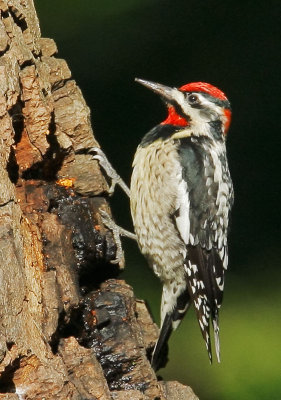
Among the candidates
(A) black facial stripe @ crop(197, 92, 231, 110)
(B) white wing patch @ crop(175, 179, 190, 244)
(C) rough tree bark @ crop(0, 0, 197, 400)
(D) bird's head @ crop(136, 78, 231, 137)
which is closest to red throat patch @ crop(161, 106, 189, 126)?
(D) bird's head @ crop(136, 78, 231, 137)

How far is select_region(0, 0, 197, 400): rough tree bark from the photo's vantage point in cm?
285

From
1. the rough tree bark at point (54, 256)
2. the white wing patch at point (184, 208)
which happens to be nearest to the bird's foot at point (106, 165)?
the rough tree bark at point (54, 256)

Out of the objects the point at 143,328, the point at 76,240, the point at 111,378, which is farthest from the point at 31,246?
the point at 143,328

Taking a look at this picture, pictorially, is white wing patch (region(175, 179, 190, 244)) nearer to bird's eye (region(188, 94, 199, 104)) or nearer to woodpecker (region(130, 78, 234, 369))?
woodpecker (region(130, 78, 234, 369))

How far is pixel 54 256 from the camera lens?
3316mm

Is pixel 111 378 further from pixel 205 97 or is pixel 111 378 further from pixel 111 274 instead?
pixel 205 97

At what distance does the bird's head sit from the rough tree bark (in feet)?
3.09

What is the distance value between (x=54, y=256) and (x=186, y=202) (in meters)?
1.31

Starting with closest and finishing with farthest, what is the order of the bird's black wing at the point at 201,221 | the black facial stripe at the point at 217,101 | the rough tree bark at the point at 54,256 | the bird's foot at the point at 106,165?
the rough tree bark at the point at 54,256, the bird's foot at the point at 106,165, the bird's black wing at the point at 201,221, the black facial stripe at the point at 217,101

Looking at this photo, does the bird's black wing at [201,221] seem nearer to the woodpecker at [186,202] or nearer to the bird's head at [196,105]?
the woodpecker at [186,202]

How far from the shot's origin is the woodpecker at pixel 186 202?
14.8ft

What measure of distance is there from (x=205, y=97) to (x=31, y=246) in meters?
1.70

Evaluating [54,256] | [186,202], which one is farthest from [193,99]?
[54,256]

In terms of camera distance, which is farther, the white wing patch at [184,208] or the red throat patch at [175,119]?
the red throat patch at [175,119]
